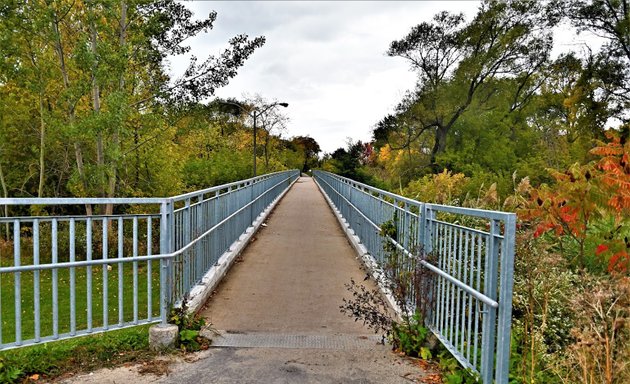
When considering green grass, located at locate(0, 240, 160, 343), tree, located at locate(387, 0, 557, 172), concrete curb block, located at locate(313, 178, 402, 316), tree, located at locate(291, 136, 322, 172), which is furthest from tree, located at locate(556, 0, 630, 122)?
tree, located at locate(291, 136, 322, 172)

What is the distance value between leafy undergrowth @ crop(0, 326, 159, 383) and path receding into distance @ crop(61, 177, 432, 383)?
0.24 meters

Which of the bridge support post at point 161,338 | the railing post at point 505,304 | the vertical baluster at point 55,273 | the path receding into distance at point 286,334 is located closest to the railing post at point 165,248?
the bridge support post at point 161,338

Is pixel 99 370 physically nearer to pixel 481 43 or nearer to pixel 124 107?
pixel 124 107

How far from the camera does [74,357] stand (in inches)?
173

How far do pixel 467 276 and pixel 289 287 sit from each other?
3.94 m

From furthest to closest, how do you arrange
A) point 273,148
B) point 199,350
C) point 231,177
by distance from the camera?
1. point 273,148
2. point 231,177
3. point 199,350

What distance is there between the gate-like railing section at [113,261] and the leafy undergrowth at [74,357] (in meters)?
0.19

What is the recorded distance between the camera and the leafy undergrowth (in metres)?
4.04

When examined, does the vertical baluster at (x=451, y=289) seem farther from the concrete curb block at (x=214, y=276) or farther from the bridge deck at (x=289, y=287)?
the concrete curb block at (x=214, y=276)

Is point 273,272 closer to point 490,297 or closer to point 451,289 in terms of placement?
point 451,289

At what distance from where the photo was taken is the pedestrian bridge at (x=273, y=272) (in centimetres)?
373

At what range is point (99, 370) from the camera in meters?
4.22

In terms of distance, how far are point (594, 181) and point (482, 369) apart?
3282 mm

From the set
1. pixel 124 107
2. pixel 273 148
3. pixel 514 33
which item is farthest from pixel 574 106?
pixel 273 148
